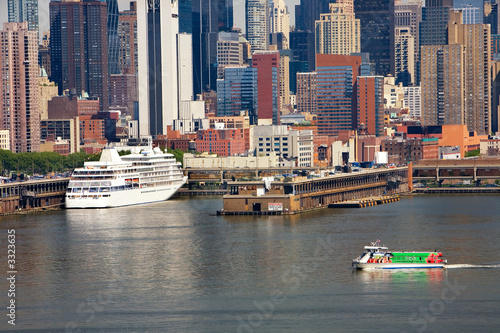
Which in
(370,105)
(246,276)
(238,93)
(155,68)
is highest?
(155,68)

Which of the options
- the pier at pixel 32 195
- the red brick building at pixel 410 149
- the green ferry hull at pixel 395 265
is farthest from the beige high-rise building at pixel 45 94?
A: the green ferry hull at pixel 395 265

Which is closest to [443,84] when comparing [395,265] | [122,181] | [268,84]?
[268,84]

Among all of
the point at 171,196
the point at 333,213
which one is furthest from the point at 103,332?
the point at 171,196

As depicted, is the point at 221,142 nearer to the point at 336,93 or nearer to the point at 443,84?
the point at 336,93

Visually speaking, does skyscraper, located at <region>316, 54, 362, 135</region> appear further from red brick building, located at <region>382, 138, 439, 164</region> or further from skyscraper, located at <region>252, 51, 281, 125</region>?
red brick building, located at <region>382, 138, 439, 164</region>

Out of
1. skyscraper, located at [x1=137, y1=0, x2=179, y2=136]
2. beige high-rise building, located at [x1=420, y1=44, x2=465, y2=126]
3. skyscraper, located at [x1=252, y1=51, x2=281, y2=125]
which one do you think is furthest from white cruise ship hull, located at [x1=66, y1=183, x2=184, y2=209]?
skyscraper, located at [x1=137, y1=0, x2=179, y2=136]

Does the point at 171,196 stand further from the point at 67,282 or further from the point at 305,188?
the point at 67,282
